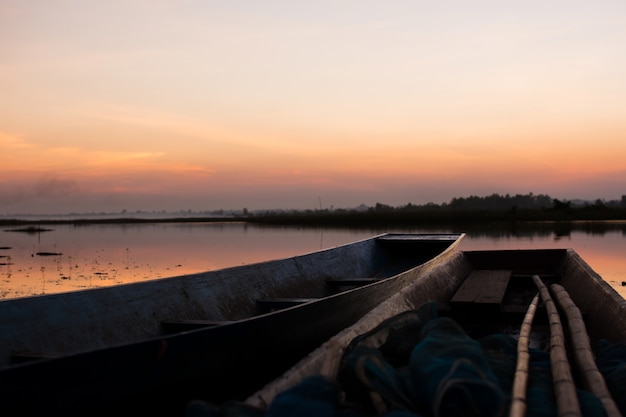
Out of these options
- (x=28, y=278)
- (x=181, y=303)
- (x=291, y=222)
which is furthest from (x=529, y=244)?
(x=291, y=222)

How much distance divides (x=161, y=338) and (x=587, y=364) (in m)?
2.53

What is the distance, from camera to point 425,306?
3.62 m

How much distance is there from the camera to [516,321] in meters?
5.22

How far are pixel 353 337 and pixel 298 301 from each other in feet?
9.34

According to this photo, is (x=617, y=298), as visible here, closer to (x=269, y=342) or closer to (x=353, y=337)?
(x=353, y=337)

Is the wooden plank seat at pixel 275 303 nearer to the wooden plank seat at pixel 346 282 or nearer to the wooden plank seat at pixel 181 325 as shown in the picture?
the wooden plank seat at pixel 181 325

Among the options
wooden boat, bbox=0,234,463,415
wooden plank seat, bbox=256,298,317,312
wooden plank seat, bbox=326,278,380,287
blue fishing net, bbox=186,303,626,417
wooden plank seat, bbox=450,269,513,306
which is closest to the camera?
blue fishing net, bbox=186,303,626,417

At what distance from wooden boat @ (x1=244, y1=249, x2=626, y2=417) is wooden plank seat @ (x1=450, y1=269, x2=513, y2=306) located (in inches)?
0.4

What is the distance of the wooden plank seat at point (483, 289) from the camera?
5461mm

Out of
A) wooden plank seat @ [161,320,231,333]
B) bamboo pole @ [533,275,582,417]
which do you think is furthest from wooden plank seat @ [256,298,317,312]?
bamboo pole @ [533,275,582,417]

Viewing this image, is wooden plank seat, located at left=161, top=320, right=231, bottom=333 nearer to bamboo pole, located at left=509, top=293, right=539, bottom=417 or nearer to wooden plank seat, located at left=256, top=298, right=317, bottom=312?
wooden plank seat, located at left=256, top=298, right=317, bottom=312

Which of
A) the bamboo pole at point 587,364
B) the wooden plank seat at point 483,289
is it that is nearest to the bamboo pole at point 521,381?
the bamboo pole at point 587,364

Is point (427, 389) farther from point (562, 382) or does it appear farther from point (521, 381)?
point (562, 382)

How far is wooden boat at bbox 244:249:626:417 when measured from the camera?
2.47 meters
